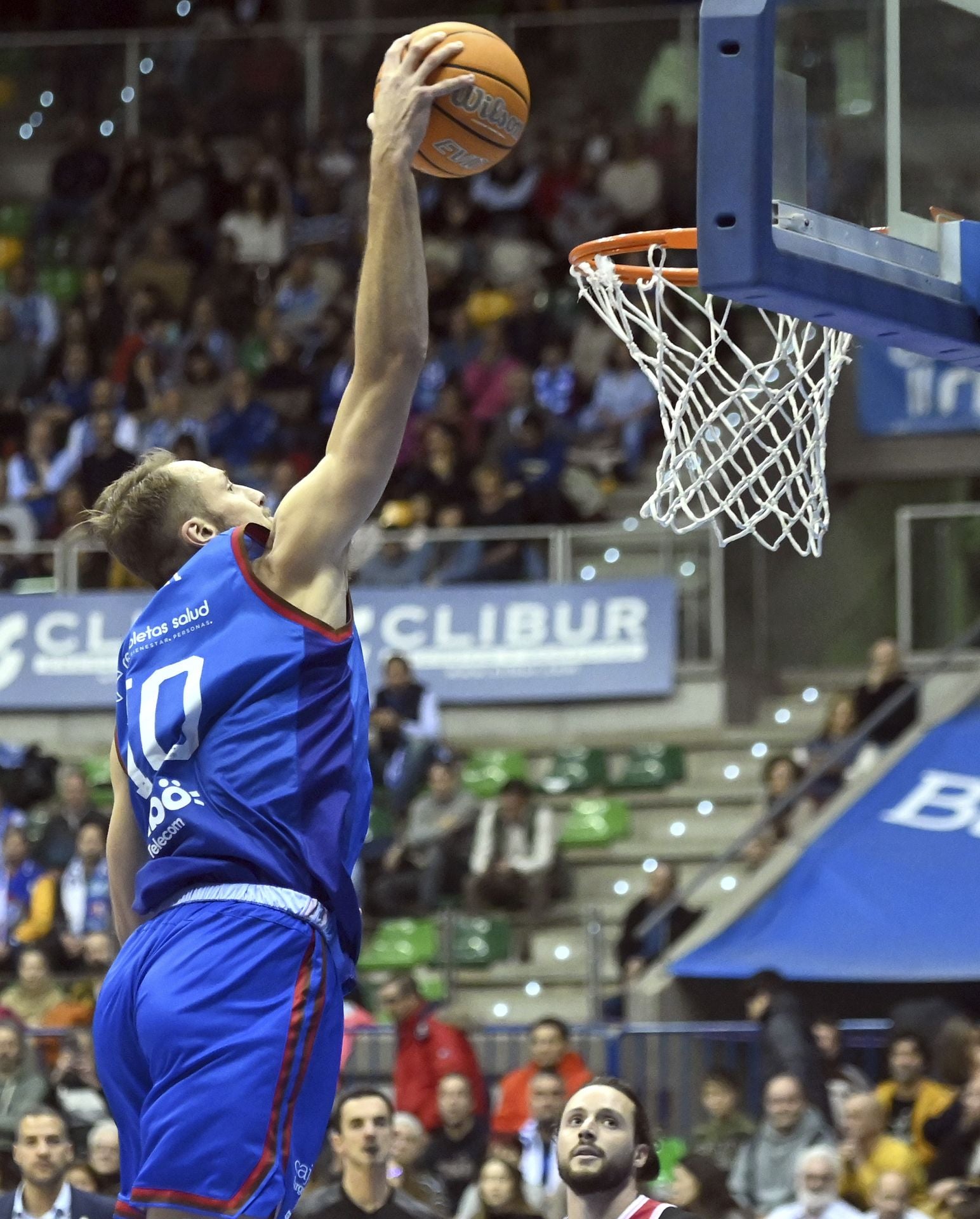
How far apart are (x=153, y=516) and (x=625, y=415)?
1189 centimetres

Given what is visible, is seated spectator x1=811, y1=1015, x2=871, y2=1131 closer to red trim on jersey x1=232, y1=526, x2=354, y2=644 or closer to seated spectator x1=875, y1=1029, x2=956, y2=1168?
seated spectator x1=875, y1=1029, x2=956, y2=1168

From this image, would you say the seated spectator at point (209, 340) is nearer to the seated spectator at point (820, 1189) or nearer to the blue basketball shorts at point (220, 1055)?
the seated spectator at point (820, 1189)

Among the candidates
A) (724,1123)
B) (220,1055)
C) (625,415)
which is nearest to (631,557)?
(625,415)

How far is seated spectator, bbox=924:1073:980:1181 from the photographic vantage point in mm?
8867

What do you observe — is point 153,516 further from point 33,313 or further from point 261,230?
point 261,230

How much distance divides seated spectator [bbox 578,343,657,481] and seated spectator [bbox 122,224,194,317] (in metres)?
3.96

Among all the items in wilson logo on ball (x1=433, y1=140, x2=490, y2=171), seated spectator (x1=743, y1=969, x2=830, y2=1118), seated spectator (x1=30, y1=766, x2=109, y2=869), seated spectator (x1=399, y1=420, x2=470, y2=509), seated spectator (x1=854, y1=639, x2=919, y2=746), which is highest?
seated spectator (x1=399, y1=420, x2=470, y2=509)

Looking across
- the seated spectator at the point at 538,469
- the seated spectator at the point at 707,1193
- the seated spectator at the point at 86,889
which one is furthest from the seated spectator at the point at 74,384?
the seated spectator at the point at 707,1193

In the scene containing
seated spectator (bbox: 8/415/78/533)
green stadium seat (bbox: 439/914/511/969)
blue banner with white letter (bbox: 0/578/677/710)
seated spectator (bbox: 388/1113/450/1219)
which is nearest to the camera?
seated spectator (bbox: 388/1113/450/1219)

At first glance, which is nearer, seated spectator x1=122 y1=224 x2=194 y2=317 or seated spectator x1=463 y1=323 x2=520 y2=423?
seated spectator x1=463 y1=323 x2=520 y2=423

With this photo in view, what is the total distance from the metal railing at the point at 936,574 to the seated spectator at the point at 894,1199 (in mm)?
7528

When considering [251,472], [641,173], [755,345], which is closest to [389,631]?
[251,472]

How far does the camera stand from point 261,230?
18578mm

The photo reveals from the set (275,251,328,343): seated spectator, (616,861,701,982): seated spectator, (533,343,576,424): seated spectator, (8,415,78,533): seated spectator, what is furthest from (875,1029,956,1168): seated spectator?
(275,251,328,343): seated spectator
